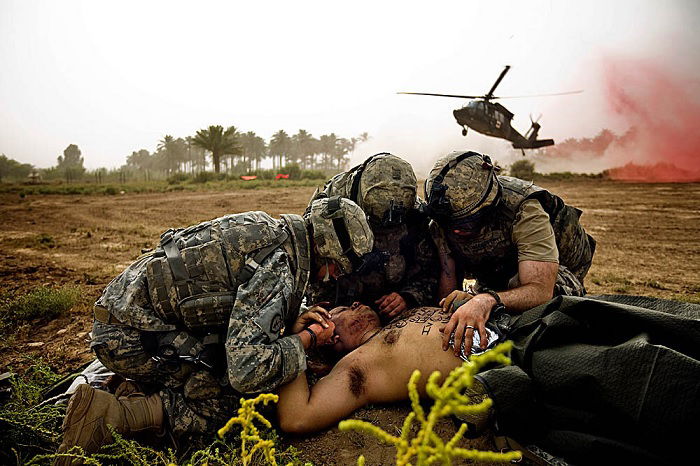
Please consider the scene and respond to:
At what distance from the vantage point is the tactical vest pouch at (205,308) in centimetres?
247

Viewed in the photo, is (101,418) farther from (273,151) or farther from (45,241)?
(273,151)

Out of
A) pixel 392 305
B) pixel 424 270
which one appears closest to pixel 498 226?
pixel 424 270

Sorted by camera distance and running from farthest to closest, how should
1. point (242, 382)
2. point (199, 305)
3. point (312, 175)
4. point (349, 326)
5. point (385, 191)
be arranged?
1. point (312, 175)
2. point (385, 191)
3. point (349, 326)
4. point (199, 305)
5. point (242, 382)

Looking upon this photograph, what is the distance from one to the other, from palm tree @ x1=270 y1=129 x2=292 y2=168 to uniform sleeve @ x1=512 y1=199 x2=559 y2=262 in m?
69.7

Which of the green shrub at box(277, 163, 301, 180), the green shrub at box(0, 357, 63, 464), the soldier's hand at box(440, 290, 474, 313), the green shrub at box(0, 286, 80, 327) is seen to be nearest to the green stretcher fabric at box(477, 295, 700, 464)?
the soldier's hand at box(440, 290, 474, 313)

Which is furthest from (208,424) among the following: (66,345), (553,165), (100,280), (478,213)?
(553,165)

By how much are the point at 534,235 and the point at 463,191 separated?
0.63 metres

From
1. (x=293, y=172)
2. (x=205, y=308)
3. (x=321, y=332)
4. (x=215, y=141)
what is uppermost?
(x=215, y=141)

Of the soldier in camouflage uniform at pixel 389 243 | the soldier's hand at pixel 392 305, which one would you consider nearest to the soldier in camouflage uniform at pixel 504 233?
the soldier in camouflage uniform at pixel 389 243

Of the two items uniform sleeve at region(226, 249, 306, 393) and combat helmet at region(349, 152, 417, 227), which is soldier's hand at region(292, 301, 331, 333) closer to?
uniform sleeve at region(226, 249, 306, 393)

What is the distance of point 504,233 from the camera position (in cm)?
339

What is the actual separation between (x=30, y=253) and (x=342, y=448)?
8186 millimetres

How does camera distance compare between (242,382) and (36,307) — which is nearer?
(242,382)

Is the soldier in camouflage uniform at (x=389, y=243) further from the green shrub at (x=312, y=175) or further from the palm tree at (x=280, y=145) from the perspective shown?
the palm tree at (x=280, y=145)
